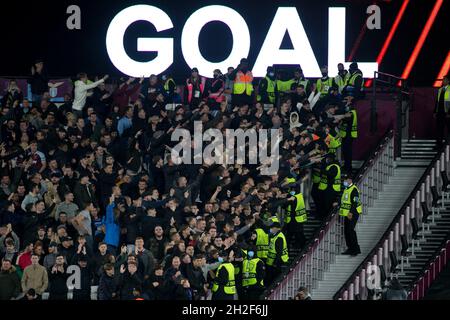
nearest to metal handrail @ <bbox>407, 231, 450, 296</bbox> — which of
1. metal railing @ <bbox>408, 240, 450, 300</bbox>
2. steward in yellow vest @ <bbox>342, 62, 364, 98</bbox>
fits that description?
metal railing @ <bbox>408, 240, 450, 300</bbox>

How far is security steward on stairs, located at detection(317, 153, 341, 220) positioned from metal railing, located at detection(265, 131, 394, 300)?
0.59 meters

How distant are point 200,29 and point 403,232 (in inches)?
376

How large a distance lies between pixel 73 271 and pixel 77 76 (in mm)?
7730

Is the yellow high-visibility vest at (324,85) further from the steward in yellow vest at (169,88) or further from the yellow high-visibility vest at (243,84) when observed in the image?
the steward in yellow vest at (169,88)

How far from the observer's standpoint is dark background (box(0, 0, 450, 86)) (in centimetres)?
4425

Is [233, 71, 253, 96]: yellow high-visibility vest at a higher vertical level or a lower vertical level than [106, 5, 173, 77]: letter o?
lower

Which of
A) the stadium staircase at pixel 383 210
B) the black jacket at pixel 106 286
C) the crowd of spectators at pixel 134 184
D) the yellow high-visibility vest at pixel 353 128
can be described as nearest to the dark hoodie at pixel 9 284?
the crowd of spectators at pixel 134 184

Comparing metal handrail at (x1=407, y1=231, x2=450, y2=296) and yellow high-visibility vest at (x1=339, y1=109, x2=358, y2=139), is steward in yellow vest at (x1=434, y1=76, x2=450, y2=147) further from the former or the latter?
metal handrail at (x1=407, y1=231, x2=450, y2=296)

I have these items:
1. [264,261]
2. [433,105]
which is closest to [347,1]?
[433,105]

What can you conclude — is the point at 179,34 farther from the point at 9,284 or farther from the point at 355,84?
the point at 9,284

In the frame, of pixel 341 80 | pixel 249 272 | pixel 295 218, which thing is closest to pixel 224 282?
pixel 249 272

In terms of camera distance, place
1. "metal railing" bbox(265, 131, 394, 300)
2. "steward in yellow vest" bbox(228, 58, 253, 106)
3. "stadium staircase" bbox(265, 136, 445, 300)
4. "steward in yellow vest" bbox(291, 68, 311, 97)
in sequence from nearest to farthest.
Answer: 1. "metal railing" bbox(265, 131, 394, 300)
2. "stadium staircase" bbox(265, 136, 445, 300)
3. "steward in yellow vest" bbox(228, 58, 253, 106)
4. "steward in yellow vest" bbox(291, 68, 311, 97)

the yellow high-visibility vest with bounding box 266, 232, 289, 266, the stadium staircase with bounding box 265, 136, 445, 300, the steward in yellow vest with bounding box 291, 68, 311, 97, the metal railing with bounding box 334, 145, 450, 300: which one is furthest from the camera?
the steward in yellow vest with bounding box 291, 68, 311, 97

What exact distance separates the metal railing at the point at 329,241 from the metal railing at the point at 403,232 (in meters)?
1.10
